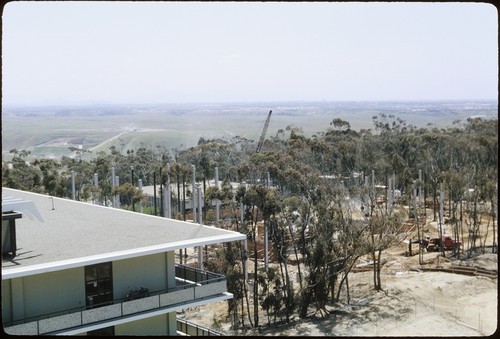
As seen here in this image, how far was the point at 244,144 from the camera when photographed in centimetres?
2912

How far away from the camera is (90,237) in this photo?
28.3 feet

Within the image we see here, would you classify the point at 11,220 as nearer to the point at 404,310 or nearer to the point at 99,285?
the point at 99,285

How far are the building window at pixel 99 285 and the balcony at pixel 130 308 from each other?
11cm

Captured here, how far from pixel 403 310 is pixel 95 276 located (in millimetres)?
10192

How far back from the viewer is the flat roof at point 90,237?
7.33 m

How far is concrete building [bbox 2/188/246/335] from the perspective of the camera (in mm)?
7180

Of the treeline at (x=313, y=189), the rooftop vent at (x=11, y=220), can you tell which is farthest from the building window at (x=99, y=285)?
the treeline at (x=313, y=189)

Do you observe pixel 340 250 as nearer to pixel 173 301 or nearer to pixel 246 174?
pixel 246 174

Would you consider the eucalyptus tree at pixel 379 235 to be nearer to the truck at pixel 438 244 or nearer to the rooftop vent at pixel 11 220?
the truck at pixel 438 244

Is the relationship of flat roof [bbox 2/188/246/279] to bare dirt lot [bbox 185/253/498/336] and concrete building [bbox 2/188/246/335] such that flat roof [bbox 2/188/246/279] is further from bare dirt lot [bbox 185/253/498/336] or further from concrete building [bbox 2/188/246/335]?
bare dirt lot [bbox 185/253/498/336]

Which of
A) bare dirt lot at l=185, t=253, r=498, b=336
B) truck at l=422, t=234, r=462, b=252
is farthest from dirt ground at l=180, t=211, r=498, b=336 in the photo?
truck at l=422, t=234, r=462, b=252

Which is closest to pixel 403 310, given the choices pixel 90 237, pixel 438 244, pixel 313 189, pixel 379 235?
pixel 379 235

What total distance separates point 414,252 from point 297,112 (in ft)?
80.9

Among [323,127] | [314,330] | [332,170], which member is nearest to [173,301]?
[314,330]
